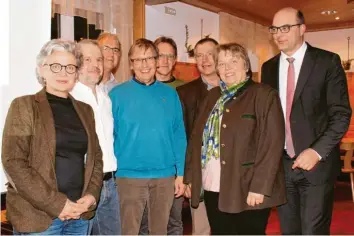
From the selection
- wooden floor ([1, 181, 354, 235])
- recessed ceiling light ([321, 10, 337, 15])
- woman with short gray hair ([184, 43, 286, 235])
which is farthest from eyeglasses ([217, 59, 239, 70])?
recessed ceiling light ([321, 10, 337, 15])

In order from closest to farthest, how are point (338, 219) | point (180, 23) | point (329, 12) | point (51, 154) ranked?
1. point (51, 154)
2. point (338, 219)
3. point (180, 23)
4. point (329, 12)

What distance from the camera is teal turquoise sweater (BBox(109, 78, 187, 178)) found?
245cm

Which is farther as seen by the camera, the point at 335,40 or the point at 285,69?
the point at 335,40

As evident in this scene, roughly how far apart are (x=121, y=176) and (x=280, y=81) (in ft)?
3.66

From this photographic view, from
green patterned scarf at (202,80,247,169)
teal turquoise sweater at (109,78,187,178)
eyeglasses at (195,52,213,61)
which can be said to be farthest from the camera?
eyeglasses at (195,52,213,61)

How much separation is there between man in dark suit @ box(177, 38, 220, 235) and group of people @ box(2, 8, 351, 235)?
9.9 inches

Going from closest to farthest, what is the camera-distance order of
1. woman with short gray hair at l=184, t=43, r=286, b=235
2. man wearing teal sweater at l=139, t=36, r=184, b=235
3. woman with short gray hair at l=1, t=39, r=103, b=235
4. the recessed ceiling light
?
woman with short gray hair at l=1, t=39, r=103, b=235 → woman with short gray hair at l=184, t=43, r=286, b=235 → man wearing teal sweater at l=139, t=36, r=184, b=235 → the recessed ceiling light

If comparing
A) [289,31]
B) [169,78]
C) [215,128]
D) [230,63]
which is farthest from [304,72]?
[169,78]

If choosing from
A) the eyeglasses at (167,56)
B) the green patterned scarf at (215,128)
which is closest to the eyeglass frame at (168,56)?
the eyeglasses at (167,56)

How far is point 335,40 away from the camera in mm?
8664

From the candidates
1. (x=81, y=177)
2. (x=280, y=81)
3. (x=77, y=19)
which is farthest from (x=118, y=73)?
(x=81, y=177)

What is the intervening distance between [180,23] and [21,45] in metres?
4.53

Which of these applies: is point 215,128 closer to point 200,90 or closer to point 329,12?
point 200,90

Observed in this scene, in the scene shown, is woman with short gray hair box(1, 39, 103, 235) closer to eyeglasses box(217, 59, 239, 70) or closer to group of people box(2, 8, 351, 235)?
group of people box(2, 8, 351, 235)
